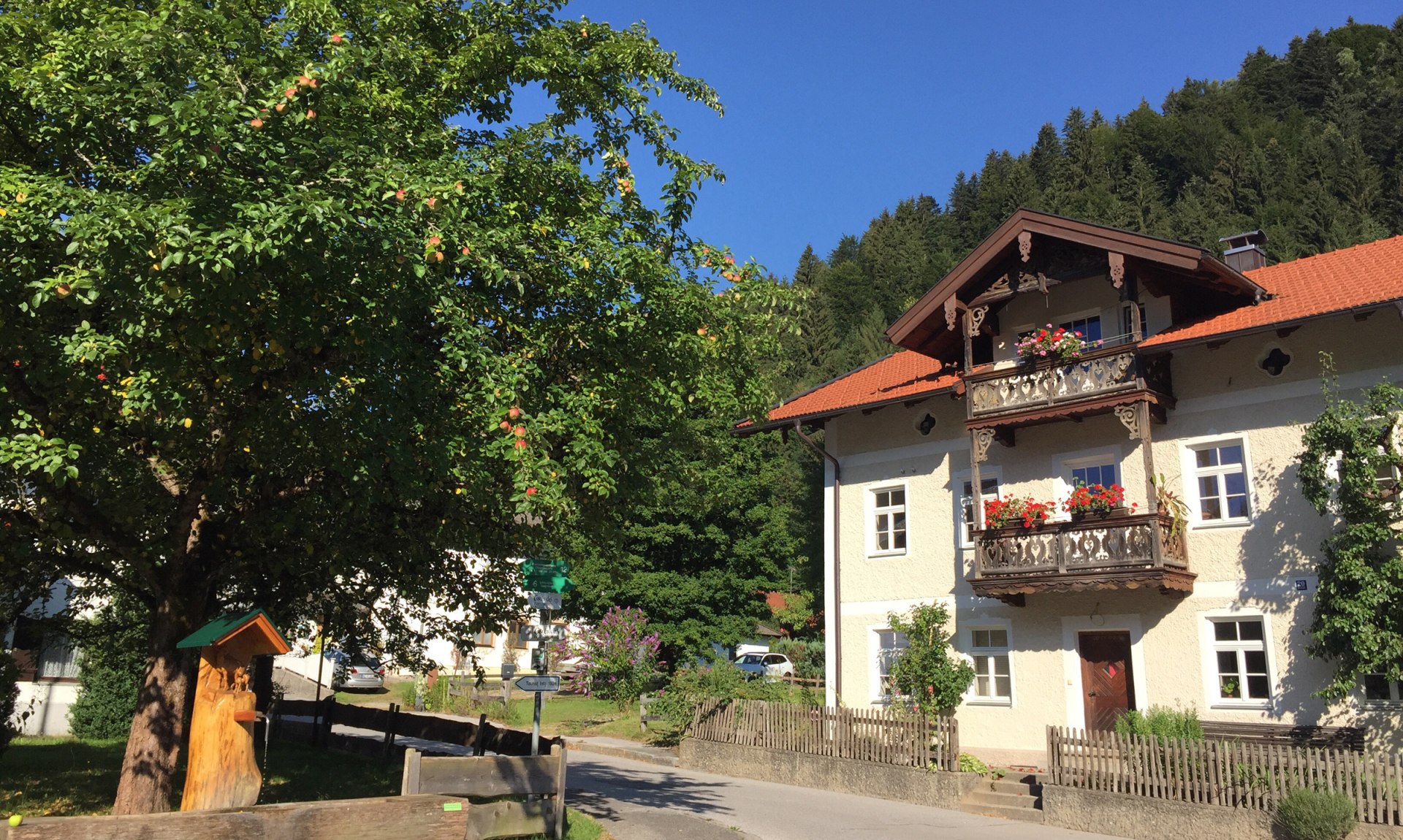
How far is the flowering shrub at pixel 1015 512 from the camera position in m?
17.5

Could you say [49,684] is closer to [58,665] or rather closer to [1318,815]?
[58,665]

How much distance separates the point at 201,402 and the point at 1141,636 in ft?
49.1

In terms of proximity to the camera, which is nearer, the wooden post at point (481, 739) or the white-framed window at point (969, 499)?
the wooden post at point (481, 739)

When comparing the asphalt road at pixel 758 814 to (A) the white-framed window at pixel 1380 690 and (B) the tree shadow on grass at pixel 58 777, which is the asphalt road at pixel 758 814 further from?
(B) the tree shadow on grass at pixel 58 777

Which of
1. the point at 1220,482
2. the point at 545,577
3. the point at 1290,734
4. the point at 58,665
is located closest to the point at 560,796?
the point at 545,577

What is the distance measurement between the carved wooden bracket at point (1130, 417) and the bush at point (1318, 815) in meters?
6.54

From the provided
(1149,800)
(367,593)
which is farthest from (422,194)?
(1149,800)

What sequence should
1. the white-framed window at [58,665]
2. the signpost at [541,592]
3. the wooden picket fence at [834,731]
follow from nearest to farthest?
the signpost at [541,592] < the wooden picket fence at [834,731] < the white-framed window at [58,665]

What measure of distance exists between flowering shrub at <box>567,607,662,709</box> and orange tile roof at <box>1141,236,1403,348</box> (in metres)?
16.9

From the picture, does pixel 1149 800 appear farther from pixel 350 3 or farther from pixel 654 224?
pixel 350 3

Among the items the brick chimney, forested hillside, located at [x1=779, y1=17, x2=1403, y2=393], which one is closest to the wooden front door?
the brick chimney

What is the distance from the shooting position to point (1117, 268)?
688 inches

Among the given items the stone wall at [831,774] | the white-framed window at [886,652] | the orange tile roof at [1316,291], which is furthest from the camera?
the white-framed window at [886,652]

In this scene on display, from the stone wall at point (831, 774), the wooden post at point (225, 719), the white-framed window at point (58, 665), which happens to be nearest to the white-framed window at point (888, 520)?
the stone wall at point (831, 774)
